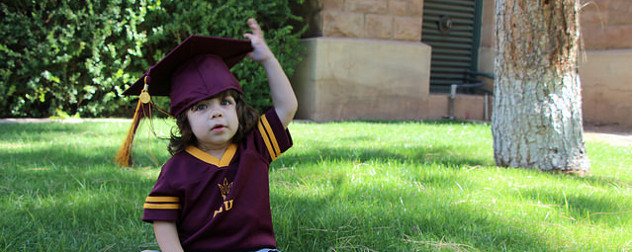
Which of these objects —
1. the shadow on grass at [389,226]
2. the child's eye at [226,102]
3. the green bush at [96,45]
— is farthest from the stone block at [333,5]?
the child's eye at [226,102]

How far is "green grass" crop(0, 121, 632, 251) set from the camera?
2252 mm

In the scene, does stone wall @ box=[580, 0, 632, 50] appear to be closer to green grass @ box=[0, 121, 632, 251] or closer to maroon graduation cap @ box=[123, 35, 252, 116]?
green grass @ box=[0, 121, 632, 251]

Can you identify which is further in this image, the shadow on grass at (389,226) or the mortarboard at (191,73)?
the shadow on grass at (389,226)

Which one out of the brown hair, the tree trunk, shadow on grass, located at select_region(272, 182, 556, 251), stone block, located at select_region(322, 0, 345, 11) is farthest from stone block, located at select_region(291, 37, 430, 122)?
the brown hair

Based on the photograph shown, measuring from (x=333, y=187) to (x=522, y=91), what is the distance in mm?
1683

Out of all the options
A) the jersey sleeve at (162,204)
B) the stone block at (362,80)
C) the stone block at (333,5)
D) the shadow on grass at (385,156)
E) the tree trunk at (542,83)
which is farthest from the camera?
the stone block at (362,80)

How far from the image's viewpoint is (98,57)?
6.36 m

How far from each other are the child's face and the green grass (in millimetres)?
393

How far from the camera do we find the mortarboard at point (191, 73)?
173 cm

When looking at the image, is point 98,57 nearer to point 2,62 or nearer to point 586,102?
point 2,62

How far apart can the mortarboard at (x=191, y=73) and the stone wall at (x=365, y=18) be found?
566cm

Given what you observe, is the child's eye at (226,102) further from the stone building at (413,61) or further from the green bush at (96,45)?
the stone building at (413,61)

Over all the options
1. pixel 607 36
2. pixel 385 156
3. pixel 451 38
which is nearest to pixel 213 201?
pixel 385 156

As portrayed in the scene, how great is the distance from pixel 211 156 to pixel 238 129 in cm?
14
